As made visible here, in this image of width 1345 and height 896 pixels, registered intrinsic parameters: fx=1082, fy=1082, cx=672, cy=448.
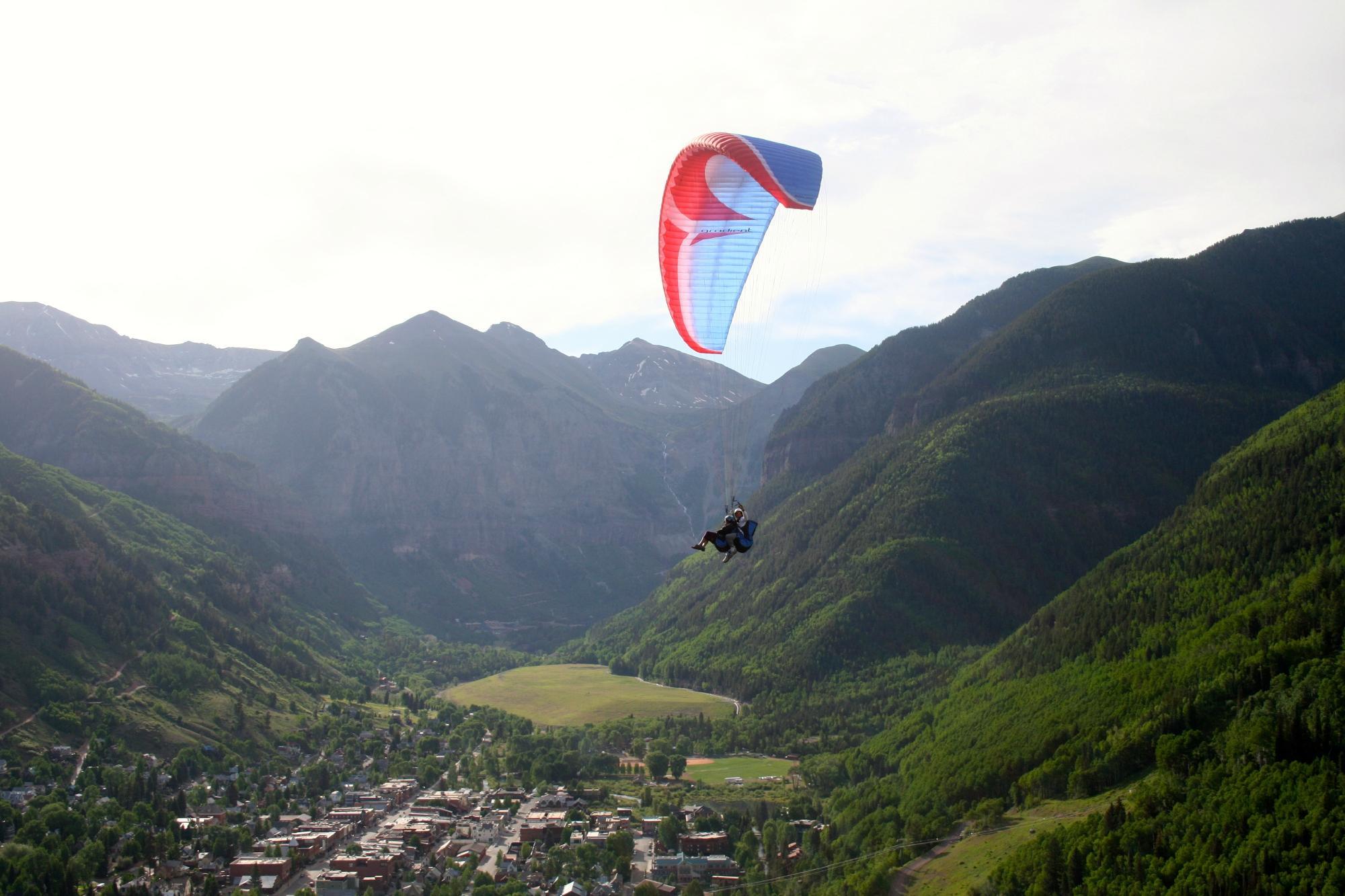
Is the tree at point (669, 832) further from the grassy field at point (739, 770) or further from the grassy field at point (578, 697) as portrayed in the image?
the grassy field at point (578, 697)

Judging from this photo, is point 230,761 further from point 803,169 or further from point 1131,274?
point 1131,274

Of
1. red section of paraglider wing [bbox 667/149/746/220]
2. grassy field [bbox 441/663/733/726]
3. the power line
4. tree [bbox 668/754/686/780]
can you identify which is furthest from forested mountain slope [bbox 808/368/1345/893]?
grassy field [bbox 441/663/733/726]

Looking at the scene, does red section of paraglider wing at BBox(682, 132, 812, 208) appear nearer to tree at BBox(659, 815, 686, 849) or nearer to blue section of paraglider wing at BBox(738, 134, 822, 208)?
blue section of paraglider wing at BBox(738, 134, 822, 208)

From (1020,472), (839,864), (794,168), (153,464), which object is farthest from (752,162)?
(153,464)

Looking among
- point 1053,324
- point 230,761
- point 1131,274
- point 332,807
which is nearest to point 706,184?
point 332,807

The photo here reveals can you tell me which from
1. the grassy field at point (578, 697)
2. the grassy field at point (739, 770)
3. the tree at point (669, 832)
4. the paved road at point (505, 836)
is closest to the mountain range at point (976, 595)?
the grassy field at point (739, 770)
